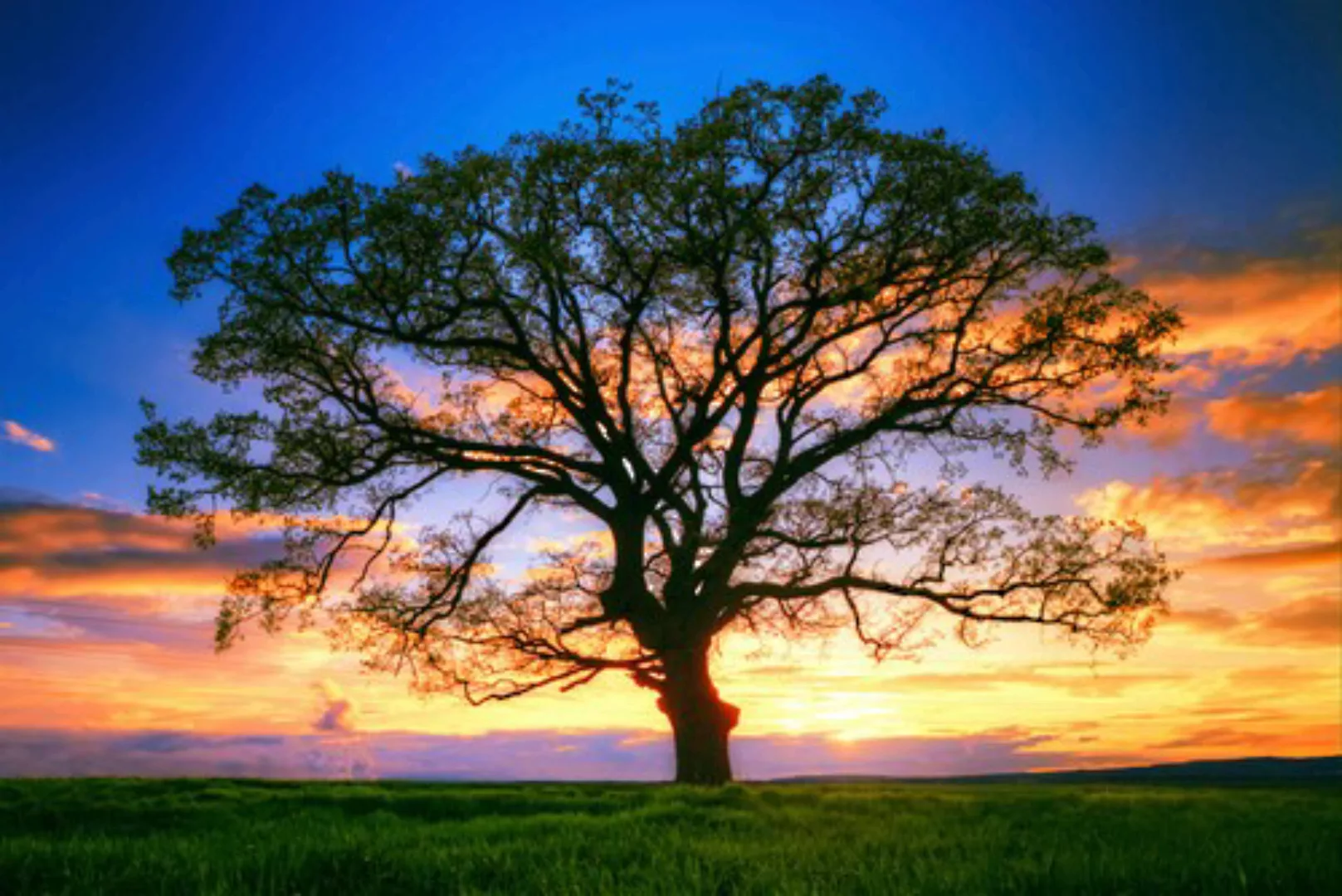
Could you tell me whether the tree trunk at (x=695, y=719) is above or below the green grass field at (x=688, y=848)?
above

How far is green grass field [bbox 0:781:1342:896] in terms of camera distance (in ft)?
22.8

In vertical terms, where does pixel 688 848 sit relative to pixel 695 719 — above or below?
below

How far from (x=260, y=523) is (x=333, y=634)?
3.51 meters

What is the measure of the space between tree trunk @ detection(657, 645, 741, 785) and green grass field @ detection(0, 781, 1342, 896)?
8223 millimetres

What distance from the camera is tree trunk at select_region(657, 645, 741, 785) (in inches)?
981

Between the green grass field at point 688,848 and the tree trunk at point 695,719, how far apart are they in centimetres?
822

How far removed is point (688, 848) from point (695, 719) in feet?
53.7

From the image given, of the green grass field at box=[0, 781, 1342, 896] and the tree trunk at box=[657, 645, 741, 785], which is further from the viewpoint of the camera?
the tree trunk at box=[657, 645, 741, 785]

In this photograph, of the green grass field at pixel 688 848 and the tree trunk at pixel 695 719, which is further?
the tree trunk at pixel 695 719

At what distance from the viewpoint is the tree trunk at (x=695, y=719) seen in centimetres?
2491

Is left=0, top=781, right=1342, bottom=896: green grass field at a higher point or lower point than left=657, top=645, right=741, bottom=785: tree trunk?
lower

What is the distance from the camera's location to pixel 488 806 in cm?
1678

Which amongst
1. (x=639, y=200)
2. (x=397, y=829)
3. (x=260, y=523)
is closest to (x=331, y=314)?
(x=260, y=523)

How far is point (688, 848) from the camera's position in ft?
29.5
